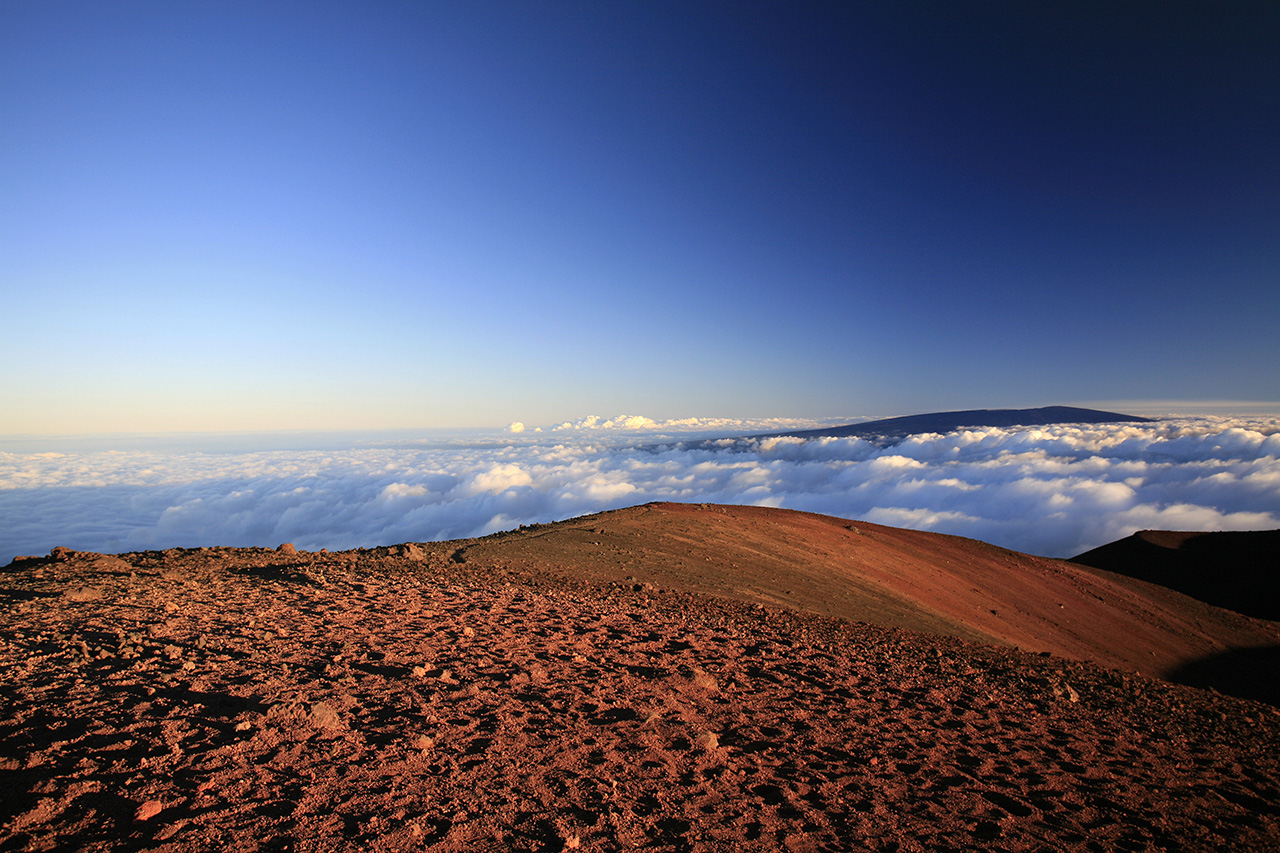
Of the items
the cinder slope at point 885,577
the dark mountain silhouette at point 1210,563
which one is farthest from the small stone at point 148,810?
the dark mountain silhouette at point 1210,563

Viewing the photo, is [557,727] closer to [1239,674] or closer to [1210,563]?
[1239,674]

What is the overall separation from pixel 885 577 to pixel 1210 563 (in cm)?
3900

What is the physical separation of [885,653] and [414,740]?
24.1 feet

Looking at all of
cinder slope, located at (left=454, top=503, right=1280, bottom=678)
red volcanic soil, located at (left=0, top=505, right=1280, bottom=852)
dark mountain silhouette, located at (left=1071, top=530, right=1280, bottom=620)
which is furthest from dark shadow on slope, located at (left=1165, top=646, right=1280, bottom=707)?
dark mountain silhouette, located at (left=1071, top=530, right=1280, bottom=620)

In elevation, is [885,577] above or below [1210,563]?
above

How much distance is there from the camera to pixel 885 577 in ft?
58.5

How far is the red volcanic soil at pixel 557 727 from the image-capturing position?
14.2 ft

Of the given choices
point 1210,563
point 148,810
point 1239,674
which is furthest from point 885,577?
point 1210,563

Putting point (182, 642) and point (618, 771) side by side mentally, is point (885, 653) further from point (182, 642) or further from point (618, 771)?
point (182, 642)

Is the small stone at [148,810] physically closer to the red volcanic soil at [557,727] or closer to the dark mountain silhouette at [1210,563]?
the red volcanic soil at [557,727]

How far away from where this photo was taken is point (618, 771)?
5109 millimetres

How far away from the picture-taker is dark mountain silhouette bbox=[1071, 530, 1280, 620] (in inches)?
1415

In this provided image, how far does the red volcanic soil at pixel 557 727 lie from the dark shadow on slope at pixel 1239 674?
13859 millimetres

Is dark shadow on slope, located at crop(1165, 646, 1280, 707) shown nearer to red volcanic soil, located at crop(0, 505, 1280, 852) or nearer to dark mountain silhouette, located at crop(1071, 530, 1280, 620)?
red volcanic soil, located at crop(0, 505, 1280, 852)
